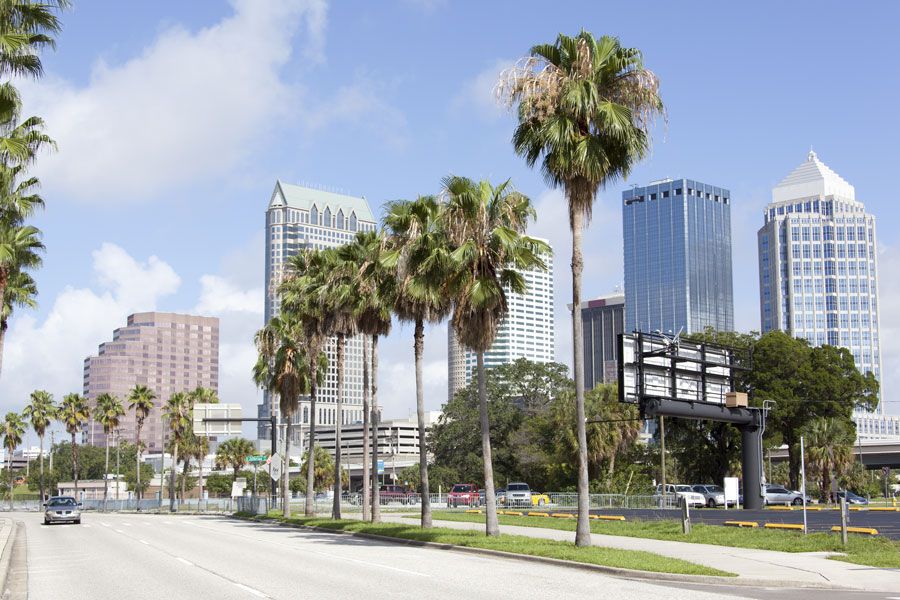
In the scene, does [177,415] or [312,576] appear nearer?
[312,576]

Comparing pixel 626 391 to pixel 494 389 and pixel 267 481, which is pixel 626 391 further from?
pixel 267 481

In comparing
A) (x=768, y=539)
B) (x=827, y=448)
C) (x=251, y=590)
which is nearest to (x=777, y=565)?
(x=768, y=539)

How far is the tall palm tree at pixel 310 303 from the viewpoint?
155ft

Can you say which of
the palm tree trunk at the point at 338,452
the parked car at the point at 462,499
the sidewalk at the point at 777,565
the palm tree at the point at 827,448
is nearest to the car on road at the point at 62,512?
the palm tree trunk at the point at 338,452

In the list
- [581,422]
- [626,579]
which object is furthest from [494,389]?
[626,579]

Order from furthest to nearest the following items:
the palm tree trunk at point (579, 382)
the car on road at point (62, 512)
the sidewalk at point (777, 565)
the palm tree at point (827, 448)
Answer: the palm tree at point (827, 448)
the car on road at point (62, 512)
the palm tree trunk at point (579, 382)
the sidewalk at point (777, 565)

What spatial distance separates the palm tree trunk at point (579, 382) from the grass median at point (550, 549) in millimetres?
624

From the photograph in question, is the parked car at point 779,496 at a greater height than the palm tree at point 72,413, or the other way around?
the palm tree at point 72,413

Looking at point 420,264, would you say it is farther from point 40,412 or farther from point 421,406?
point 40,412

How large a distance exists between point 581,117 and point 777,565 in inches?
502

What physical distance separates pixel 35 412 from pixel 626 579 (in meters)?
102

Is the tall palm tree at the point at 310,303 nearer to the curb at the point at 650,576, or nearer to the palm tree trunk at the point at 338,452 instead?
the palm tree trunk at the point at 338,452

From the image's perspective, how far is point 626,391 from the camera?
46125 mm

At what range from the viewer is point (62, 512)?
1999 inches
